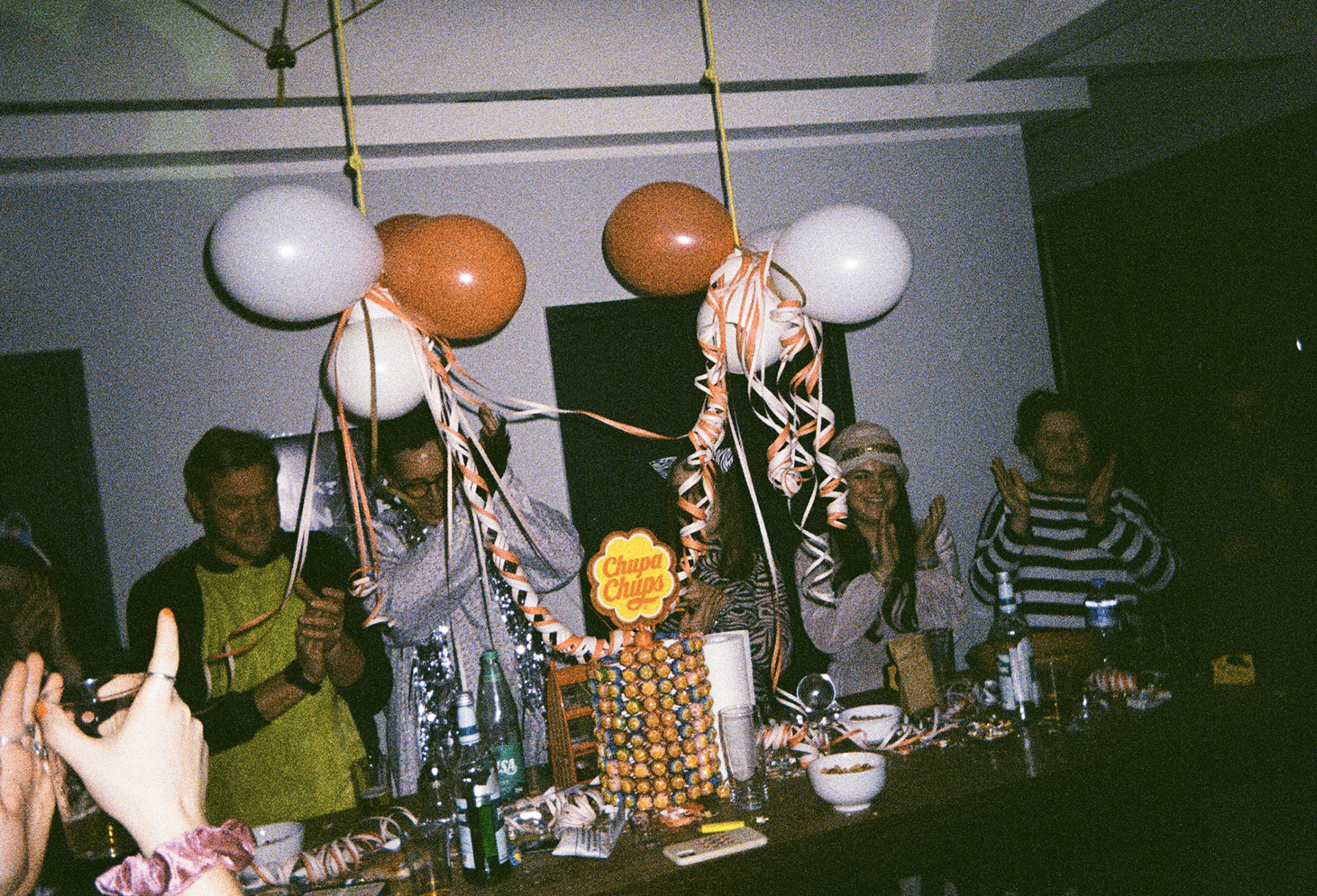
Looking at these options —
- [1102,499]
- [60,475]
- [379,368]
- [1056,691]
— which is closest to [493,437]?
[379,368]

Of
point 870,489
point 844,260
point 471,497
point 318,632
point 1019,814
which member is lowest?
point 1019,814

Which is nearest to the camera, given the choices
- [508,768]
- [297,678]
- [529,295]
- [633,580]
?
[633,580]

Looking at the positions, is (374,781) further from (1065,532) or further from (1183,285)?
(1183,285)

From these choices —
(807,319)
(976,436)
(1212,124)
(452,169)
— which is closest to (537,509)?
(807,319)

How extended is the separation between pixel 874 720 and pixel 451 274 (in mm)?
1438

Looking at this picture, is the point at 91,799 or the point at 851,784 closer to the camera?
the point at 91,799

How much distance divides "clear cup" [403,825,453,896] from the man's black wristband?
707 mm

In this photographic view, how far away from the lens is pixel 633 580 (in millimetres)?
1663

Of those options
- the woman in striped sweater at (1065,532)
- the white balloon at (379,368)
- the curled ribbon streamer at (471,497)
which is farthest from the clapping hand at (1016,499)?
the white balloon at (379,368)

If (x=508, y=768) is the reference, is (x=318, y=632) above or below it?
above

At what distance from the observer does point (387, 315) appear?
6.57ft

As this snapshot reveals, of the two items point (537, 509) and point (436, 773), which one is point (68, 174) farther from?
point (436, 773)

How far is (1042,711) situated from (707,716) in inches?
32.3

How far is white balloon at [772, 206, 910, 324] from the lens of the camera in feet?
6.41
